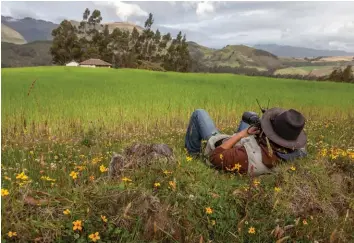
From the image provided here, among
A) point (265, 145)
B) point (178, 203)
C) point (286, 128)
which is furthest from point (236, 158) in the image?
point (178, 203)

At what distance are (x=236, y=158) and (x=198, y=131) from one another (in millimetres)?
1391

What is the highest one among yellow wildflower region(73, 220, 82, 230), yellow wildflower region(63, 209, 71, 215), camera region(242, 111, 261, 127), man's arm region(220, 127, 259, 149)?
camera region(242, 111, 261, 127)

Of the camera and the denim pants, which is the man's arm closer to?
the camera

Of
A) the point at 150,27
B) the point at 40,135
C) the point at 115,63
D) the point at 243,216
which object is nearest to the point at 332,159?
the point at 243,216

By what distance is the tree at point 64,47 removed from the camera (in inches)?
2808

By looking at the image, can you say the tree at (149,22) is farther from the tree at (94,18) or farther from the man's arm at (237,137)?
the man's arm at (237,137)

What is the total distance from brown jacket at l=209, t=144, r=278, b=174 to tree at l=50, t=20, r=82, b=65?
2733 inches

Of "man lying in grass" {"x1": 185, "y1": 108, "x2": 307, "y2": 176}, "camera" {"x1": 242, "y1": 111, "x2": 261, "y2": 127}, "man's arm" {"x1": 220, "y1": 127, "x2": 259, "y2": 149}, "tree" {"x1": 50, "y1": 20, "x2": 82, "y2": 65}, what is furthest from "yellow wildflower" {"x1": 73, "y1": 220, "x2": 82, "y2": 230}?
"tree" {"x1": 50, "y1": 20, "x2": 82, "y2": 65}

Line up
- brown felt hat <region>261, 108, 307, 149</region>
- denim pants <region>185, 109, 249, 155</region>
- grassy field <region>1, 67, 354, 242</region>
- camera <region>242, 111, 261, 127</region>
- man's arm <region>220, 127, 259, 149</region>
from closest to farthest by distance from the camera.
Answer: grassy field <region>1, 67, 354, 242</region>, brown felt hat <region>261, 108, 307, 149</region>, man's arm <region>220, 127, 259, 149</region>, camera <region>242, 111, 261, 127</region>, denim pants <region>185, 109, 249, 155</region>

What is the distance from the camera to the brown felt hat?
4797 mm

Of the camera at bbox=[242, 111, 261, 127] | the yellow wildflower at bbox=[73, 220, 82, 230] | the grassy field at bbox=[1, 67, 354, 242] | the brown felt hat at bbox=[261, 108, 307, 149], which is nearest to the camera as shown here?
the yellow wildflower at bbox=[73, 220, 82, 230]

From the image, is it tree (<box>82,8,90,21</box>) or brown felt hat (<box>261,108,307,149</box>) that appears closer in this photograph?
brown felt hat (<box>261,108,307,149</box>)

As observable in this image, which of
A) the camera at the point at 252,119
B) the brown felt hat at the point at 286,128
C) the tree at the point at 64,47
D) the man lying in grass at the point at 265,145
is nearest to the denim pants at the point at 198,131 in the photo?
the camera at the point at 252,119

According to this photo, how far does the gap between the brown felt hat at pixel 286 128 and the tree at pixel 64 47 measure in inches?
2738
